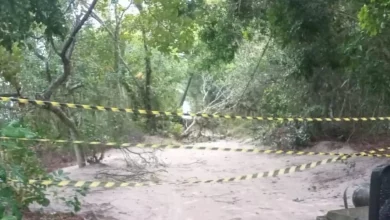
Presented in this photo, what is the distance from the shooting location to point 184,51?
506 inches

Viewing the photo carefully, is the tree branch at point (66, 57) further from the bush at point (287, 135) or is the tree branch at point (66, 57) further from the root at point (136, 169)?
the bush at point (287, 135)

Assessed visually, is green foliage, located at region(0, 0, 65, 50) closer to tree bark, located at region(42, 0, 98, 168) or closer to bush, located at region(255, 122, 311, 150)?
tree bark, located at region(42, 0, 98, 168)

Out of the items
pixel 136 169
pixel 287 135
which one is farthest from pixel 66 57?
pixel 287 135

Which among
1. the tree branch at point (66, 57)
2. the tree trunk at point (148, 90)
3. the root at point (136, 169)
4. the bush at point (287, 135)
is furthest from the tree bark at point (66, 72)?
the tree trunk at point (148, 90)

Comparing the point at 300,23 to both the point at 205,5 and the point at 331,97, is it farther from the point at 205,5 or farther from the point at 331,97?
the point at 331,97

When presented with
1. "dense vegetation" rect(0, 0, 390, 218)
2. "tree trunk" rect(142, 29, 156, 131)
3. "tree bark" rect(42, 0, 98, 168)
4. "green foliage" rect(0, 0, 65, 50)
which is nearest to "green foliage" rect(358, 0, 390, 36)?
"dense vegetation" rect(0, 0, 390, 218)

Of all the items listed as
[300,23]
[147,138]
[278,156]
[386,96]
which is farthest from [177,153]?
[300,23]

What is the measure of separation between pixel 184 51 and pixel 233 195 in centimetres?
478

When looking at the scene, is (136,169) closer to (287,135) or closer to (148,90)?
(287,135)

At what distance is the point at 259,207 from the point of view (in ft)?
26.5

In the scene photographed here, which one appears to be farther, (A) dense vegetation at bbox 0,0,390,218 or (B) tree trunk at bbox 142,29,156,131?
(B) tree trunk at bbox 142,29,156,131

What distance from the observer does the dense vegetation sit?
6.87 meters

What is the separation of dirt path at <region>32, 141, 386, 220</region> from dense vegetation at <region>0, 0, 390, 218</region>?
1.35 m

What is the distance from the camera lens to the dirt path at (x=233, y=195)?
759 cm
